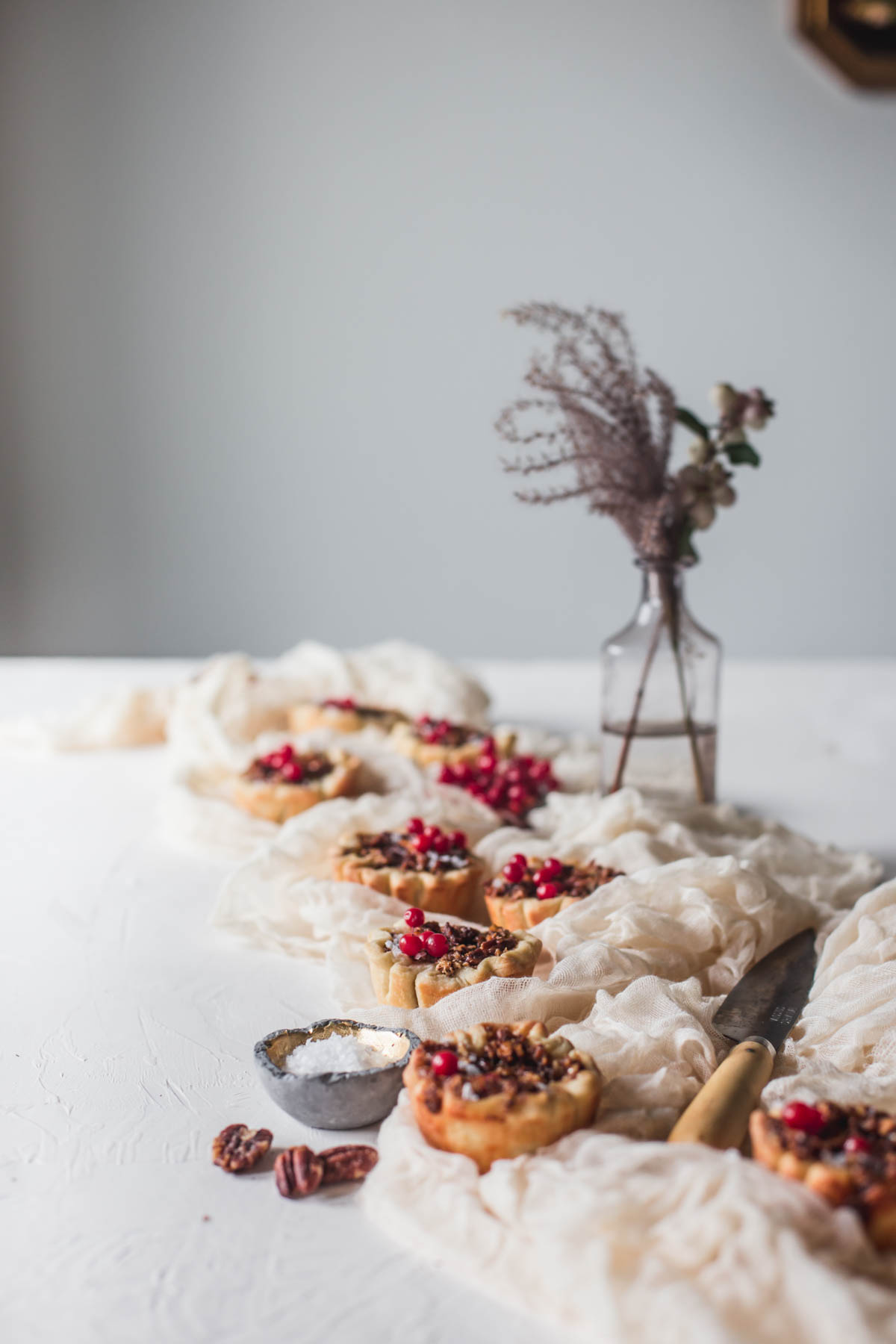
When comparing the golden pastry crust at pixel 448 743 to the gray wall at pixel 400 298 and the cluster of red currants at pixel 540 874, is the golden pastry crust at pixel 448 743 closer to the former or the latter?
the cluster of red currants at pixel 540 874

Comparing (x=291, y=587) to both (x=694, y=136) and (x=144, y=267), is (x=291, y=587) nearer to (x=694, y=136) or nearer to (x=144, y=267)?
(x=144, y=267)

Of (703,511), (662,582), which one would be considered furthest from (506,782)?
(703,511)

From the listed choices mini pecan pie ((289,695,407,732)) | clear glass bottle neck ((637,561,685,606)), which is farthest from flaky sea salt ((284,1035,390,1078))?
mini pecan pie ((289,695,407,732))

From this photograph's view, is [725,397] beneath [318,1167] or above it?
above

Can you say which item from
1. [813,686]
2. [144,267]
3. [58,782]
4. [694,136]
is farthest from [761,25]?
[58,782]

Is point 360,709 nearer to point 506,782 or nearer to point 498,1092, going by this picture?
point 506,782

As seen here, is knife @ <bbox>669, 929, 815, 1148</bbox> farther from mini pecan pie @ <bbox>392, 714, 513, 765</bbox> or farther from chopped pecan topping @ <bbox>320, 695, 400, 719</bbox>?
chopped pecan topping @ <bbox>320, 695, 400, 719</bbox>

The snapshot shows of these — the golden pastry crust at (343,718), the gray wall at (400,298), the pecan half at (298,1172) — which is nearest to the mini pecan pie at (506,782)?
the golden pastry crust at (343,718)
